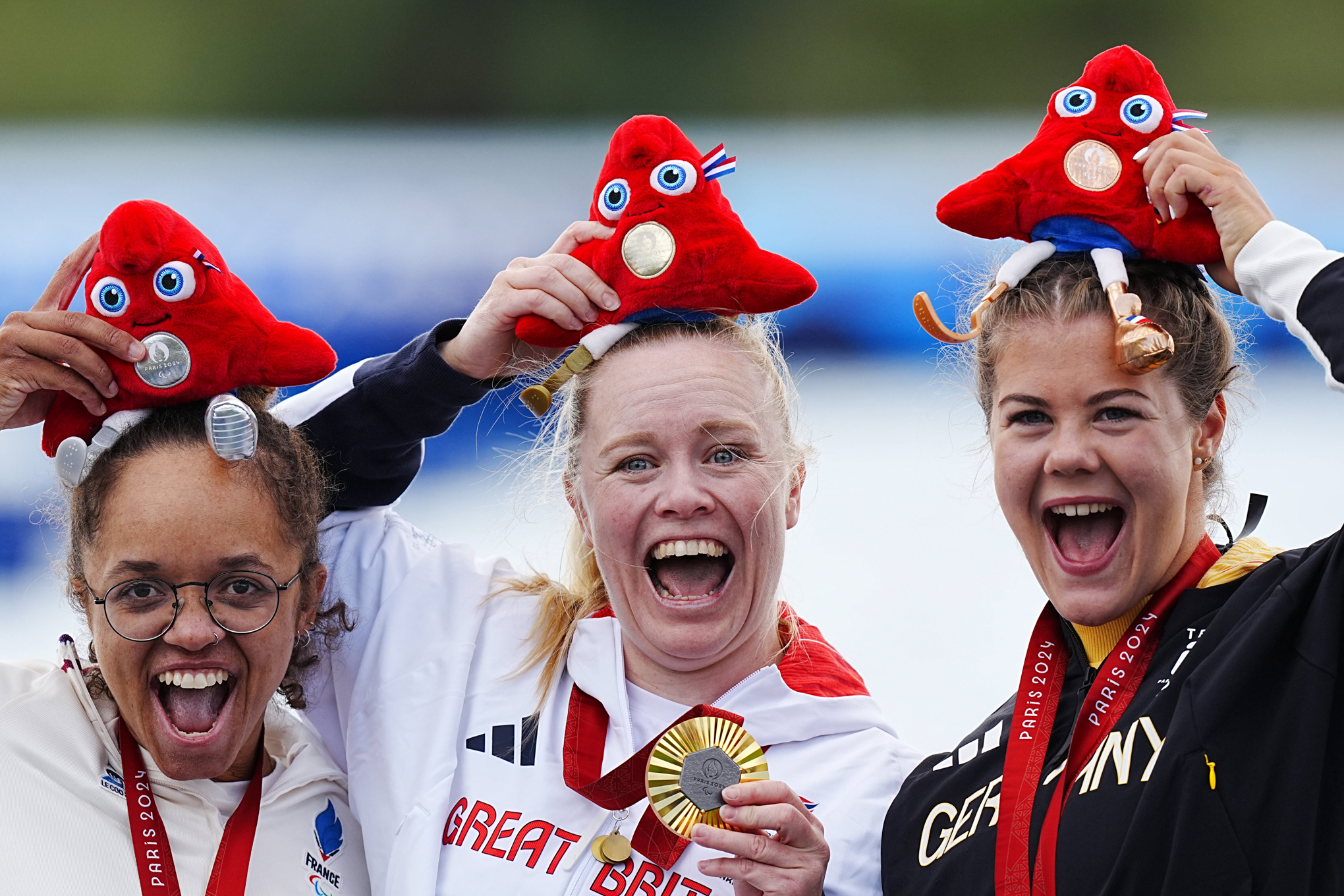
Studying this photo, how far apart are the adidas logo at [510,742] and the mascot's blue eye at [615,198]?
35.4 inches

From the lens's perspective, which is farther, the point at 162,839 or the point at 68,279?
the point at 68,279

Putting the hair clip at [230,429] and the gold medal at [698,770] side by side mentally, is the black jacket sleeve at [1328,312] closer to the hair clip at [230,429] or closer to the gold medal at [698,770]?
the gold medal at [698,770]

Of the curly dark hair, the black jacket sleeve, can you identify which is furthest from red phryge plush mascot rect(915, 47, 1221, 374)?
the curly dark hair

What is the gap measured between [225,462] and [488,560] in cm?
62

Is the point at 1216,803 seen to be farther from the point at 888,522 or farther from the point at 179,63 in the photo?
the point at 179,63

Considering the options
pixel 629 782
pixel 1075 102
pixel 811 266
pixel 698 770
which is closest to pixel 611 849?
pixel 629 782

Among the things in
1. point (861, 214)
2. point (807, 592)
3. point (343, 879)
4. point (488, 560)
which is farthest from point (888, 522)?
point (343, 879)

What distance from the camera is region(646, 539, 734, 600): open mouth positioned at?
2.31m

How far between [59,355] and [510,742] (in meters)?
1.00

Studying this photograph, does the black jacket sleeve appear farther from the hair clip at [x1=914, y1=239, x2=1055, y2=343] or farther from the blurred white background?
the blurred white background

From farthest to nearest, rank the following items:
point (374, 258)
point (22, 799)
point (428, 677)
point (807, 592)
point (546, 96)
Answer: point (546, 96) < point (374, 258) < point (807, 592) < point (428, 677) < point (22, 799)

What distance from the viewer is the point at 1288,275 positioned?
174cm

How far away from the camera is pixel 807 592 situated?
17.9ft

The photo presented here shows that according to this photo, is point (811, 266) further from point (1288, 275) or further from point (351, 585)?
point (1288, 275)
